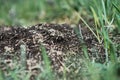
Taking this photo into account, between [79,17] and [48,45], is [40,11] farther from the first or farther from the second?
[48,45]

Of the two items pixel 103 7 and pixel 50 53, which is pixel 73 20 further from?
pixel 50 53

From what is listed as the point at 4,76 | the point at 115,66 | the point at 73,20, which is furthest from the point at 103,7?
the point at 73,20

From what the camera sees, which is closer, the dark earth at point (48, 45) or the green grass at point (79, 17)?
the green grass at point (79, 17)

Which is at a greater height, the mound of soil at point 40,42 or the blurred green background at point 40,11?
the blurred green background at point 40,11

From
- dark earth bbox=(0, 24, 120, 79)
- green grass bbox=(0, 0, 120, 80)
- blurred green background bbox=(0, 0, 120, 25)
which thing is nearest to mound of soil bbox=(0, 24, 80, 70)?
dark earth bbox=(0, 24, 120, 79)

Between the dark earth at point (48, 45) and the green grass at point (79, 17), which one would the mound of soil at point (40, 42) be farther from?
the green grass at point (79, 17)

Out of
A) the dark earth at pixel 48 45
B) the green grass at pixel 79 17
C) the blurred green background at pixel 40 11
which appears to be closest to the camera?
the green grass at pixel 79 17

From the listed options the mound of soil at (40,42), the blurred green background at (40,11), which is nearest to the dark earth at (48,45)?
the mound of soil at (40,42)

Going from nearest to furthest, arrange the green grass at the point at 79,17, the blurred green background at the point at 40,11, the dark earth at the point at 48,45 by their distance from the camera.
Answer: the green grass at the point at 79,17
the dark earth at the point at 48,45
the blurred green background at the point at 40,11
